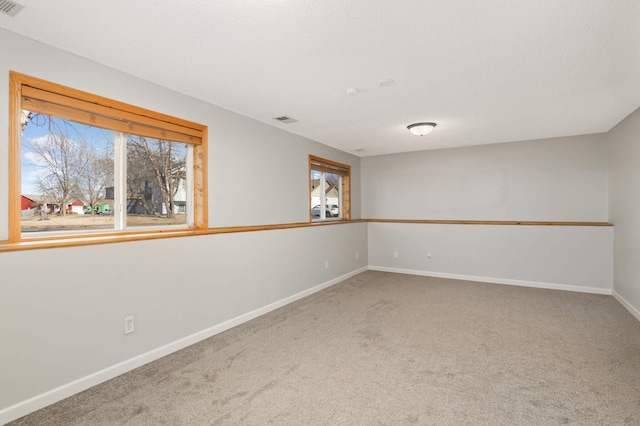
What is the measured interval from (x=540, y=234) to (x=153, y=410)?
534cm

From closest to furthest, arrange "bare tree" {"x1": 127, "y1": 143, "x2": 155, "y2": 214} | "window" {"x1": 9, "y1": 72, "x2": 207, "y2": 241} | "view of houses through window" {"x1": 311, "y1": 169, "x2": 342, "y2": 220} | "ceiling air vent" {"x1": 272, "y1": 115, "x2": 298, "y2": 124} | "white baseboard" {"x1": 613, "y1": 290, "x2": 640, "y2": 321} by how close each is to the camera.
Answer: "window" {"x1": 9, "y1": 72, "x2": 207, "y2": 241}
"bare tree" {"x1": 127, "y1": 143, "x2": 155, "y2": 214}
"white baseboard" {"x1": 613, "y1": 290, "x2": 640, "y2": 321}
"ceiling air vent" {"x1": 272, "y1": 115, "x2": 298, "y2": 124}
"view of houses through window" {"x1": 311, "y1": 169, "x2": 342, "y2": 220}

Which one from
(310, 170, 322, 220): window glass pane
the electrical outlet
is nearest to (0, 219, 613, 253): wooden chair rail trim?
the electrical outlet

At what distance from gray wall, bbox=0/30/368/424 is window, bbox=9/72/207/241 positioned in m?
0.09

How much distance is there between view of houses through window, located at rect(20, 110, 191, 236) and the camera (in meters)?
2.25

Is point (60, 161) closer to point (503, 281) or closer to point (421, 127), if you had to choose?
point (421, 127)

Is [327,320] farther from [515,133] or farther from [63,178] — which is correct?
[515,133]

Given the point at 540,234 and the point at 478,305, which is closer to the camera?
the point at 478,305

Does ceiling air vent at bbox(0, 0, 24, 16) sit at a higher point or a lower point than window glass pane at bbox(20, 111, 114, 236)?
higher

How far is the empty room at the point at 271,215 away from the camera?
190 cm

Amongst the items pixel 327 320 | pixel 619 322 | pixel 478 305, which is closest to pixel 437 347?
pixel 327 320

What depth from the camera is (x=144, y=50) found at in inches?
86.9

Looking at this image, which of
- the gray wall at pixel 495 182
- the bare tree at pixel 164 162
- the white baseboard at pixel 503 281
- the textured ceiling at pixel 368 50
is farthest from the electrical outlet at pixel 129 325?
the gray wall at pixel 495 182

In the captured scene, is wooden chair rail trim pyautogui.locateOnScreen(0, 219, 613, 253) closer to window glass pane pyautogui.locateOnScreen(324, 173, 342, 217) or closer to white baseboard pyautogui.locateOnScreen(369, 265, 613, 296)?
white baseboard pyautogui.locateOnScreen(369, 265, 613, 296)

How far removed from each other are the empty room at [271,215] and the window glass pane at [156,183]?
0.8 inches
